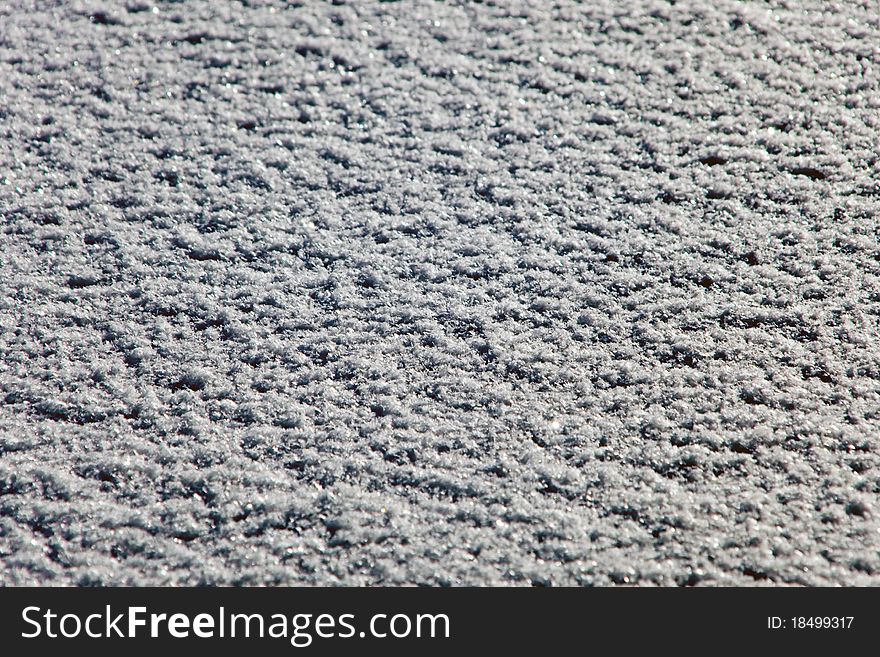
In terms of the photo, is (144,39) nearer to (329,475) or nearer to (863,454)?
(329,475)

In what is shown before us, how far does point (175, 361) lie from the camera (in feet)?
2.45

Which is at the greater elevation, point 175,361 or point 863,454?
point 175,361

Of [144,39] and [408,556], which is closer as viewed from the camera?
[408,556]

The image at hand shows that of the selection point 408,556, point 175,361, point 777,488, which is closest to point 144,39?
point 175,361

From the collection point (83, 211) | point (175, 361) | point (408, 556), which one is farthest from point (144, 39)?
point (408, 556)

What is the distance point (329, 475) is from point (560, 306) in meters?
0.27

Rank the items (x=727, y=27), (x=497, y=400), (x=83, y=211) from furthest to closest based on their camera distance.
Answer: (x=727, y=27)
(x=83, y=211)
(x=497, y=400)

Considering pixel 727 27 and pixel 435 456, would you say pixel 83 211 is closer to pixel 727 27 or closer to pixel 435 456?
pixel 435 456

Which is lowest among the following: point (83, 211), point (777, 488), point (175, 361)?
point (777, 488)
